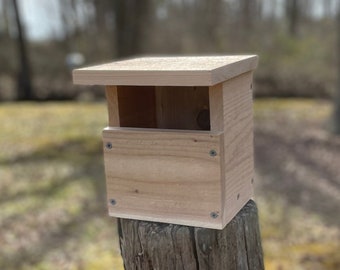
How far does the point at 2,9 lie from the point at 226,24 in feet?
19.1

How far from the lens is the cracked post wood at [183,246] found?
1.50 m

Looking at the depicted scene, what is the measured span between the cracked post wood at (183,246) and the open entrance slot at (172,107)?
15.1 inches

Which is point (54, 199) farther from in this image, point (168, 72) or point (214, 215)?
point (168, 72)

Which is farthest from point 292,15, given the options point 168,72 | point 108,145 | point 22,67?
point 168,72

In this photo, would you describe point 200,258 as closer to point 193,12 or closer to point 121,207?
point 121,207

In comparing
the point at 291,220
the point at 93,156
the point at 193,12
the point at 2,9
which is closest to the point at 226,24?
the point at 193,12

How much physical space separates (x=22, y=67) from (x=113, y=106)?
450 inches

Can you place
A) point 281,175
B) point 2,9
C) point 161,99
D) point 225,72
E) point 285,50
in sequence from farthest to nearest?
point 2,9, point 285,50, point 281,175, point 161,99, point 225,72

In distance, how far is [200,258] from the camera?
1507 mm

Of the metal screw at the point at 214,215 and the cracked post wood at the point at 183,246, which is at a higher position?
the metal screw at the point at 214,215

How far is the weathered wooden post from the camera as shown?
1450 mm

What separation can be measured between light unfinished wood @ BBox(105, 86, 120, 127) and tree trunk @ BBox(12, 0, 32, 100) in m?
10.8

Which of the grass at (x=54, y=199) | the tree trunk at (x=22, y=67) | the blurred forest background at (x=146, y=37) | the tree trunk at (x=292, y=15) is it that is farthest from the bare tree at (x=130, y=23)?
the grass at (x=54, y=199)

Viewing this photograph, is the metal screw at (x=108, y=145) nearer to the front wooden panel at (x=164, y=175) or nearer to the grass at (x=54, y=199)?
the front wooden panel at (x=164, y=175)
